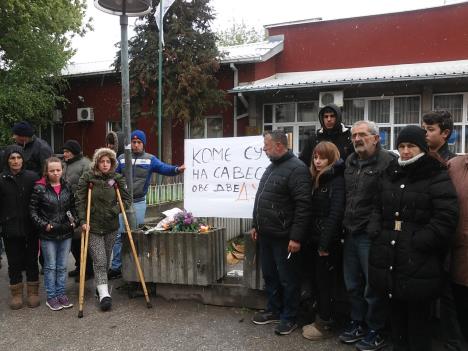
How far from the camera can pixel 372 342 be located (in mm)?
3635

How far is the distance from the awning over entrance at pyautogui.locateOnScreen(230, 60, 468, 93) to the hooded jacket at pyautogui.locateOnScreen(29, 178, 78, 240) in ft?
31.1

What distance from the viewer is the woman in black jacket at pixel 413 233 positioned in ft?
9.93

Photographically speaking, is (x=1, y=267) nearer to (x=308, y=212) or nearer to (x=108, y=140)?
(x=108, y=140)

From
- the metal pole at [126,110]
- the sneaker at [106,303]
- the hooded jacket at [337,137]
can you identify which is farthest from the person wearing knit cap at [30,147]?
the hooded jacket at [337,137]

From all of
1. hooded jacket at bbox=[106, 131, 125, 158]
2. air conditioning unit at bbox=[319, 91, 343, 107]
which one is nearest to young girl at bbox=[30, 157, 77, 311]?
hooded jacket at bbox=[106, 131, 125, 158]

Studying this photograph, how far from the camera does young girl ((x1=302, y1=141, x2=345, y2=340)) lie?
3.73 meters

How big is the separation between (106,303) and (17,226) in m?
1.31

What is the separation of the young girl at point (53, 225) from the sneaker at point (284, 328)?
2378 mm

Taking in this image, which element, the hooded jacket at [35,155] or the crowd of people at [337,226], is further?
the hooded jacket at [35,155]

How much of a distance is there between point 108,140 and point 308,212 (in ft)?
12.1

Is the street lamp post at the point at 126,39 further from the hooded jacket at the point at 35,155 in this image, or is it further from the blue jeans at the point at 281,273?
the blue jeans at the point at 281,273

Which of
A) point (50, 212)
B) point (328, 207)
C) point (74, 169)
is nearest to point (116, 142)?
point (74, 169)

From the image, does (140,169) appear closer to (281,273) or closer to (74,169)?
(74,169)

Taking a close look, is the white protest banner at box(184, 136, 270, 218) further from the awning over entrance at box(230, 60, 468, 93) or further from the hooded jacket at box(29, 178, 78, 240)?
the awning over entrance at box(230, 60, 468, 93)
